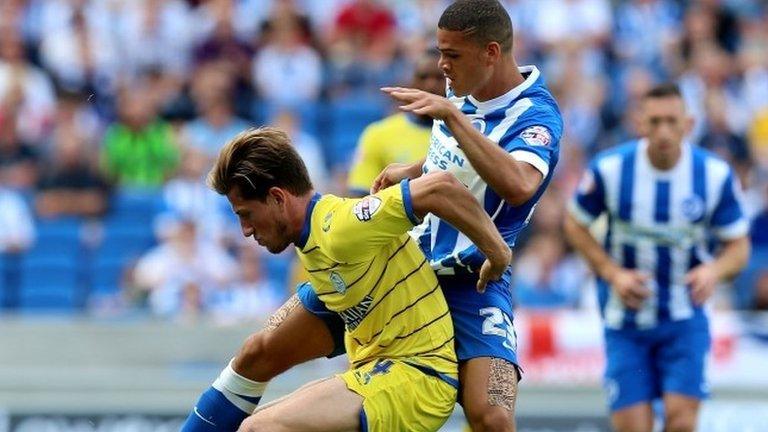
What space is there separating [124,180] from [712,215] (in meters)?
6.64

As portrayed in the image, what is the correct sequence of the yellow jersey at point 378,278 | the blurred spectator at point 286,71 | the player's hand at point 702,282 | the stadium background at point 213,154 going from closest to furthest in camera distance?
1. the yellow jersey at point 378,278
2. the player's hand at point 702,282
3. the stadium background at point 213,154
4. the blurred spectator at point 286,71

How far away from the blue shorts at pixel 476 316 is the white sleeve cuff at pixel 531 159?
0.58 metres

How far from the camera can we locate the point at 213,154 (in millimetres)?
13953

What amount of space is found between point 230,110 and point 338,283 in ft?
28.2

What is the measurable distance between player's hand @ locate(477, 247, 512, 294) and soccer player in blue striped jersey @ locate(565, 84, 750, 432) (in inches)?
100

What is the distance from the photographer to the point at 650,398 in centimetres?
865

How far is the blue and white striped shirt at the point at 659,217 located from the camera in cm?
870

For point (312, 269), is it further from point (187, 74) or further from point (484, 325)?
point (187, 74)

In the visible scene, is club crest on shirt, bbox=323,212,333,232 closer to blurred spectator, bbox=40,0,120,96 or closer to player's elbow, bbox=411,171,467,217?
player's elbow, bbox=411,171,467,217

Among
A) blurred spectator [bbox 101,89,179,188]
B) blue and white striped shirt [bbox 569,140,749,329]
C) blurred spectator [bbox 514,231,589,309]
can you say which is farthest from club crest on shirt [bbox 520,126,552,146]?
blurred spectator [bbox 101,89,179,188]

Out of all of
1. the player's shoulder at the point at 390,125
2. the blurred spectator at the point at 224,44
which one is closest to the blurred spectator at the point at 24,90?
the blurred spectator at the point at 224,44

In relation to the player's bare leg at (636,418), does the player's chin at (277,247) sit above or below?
below

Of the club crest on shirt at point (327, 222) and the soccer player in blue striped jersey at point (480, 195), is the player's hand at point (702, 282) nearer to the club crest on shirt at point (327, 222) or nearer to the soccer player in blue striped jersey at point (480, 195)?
the soccer player in blue striped jersey at point (480, 195)

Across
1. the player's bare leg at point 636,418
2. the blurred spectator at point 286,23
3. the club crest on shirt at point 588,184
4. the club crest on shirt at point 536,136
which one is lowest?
the player's bare leg at point 636,418
